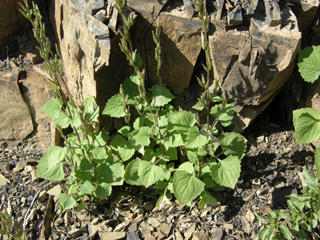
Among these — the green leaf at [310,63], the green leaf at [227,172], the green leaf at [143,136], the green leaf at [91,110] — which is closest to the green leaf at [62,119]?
the green leaf at [91,110]

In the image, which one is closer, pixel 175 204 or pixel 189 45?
pixel 189 45

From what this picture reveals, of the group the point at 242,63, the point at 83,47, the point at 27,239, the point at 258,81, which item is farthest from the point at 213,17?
the point at 27,239

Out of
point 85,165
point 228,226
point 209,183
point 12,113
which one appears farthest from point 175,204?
point 12,113

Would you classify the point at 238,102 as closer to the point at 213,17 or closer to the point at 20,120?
the point at 213,17

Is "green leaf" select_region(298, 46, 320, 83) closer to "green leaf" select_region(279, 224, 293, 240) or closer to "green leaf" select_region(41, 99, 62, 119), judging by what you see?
"green leaf" select_region(279, 224, 293, 240)

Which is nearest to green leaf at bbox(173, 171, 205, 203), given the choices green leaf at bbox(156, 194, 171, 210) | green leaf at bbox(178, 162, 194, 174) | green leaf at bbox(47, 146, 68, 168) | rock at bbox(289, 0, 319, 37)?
green leaf at bbox(178, 162, 194, 174)

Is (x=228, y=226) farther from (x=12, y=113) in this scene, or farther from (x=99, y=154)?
(x=12, y=113)

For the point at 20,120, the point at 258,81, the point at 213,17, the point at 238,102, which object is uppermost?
the point at 213,17

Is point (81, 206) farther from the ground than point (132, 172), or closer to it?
closer to it
